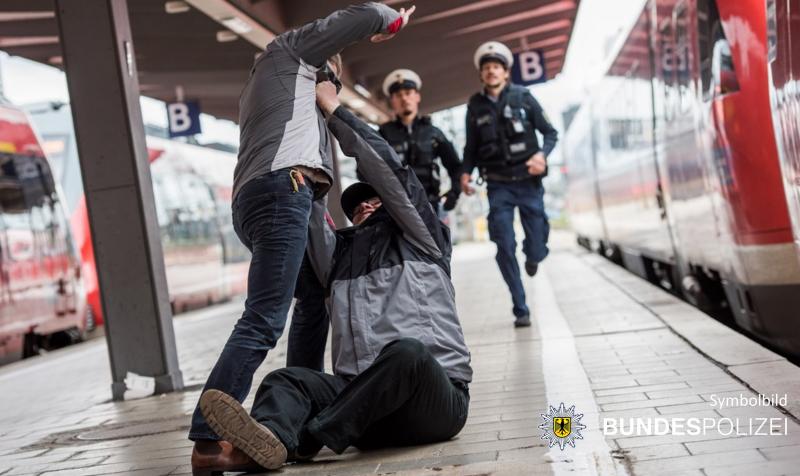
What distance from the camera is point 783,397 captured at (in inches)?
178

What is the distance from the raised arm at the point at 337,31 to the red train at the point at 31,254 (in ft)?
35.1

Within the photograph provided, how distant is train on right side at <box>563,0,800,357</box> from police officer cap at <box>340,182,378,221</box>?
199 centimetres

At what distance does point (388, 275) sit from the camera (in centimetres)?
443

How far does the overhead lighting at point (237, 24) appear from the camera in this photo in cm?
1210

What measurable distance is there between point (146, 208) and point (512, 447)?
4.20 m

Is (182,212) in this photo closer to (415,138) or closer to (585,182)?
(585,182)

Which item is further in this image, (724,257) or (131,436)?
(724,257)

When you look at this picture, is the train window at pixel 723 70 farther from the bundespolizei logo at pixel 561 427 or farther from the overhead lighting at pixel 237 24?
the overhead lighting at pixel 237 24

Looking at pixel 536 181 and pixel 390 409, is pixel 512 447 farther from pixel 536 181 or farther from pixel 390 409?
pixel 536 181

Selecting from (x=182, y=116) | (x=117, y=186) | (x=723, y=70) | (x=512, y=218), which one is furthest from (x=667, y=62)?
(x=182, y=116)

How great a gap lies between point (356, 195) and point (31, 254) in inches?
471

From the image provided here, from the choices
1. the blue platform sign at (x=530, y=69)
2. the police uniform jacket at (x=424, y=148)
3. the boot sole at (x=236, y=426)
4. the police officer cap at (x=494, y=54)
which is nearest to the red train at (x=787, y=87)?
the boot sole at (x=236, y=426)

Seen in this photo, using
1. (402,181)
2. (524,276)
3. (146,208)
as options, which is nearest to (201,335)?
(524,276)

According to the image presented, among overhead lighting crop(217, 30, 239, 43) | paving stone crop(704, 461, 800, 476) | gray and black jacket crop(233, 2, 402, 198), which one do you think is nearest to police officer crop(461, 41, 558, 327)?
gray and black jacket crop(233, 2, 402, 198)
